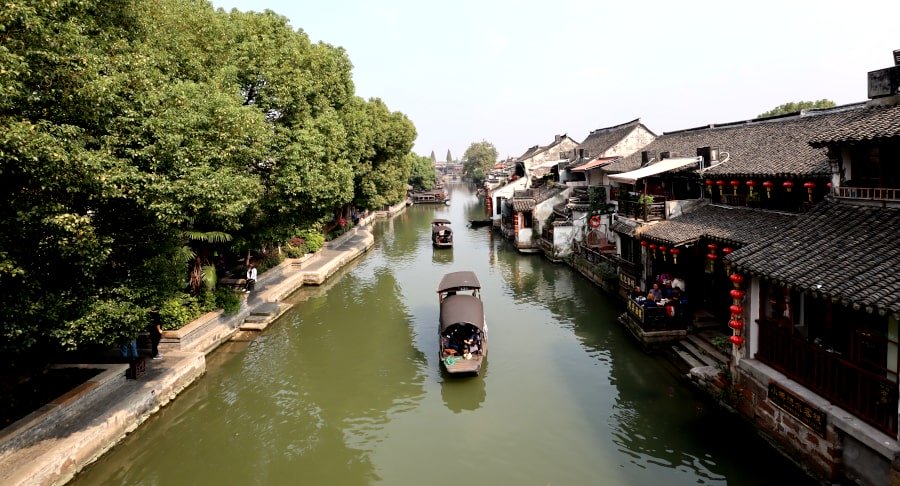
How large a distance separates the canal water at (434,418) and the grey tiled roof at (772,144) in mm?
5875

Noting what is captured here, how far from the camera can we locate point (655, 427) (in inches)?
454

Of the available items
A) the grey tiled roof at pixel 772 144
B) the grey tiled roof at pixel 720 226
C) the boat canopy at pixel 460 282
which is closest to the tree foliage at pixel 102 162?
the boat canopy at pixel 460 282

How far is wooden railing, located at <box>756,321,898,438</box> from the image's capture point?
7.88 metres

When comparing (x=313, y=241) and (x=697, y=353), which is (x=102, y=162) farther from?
(x=313, y=241)

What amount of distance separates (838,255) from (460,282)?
11.5 m

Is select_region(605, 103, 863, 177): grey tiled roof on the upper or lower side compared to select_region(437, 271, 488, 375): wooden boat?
upper

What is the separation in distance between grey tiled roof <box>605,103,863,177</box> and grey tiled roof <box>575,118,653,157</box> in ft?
38.9

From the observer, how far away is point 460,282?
60.8ft

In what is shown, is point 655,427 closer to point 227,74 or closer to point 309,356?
point 309,356

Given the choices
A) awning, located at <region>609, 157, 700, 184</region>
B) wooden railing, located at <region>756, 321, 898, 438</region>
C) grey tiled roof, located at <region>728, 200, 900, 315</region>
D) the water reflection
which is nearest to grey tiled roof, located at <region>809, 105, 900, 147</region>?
grey tiled roof, located at <region>728, 200, 900, 315</region>

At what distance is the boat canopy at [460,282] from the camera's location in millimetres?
18125

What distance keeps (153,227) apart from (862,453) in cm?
1293

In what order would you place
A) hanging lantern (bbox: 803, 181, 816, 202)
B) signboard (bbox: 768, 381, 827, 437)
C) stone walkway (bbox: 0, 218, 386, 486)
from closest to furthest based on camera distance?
1. signboard (bbox: 768, 381, 827, 437)
2. stone walkway (bbox: 0, 218, 386, 486)
3. hanging lantern (bbox: 803, 181, 816, 202)

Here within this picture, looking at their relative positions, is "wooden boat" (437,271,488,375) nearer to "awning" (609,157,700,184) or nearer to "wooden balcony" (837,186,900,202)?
"awning" (609,157,700,184)
